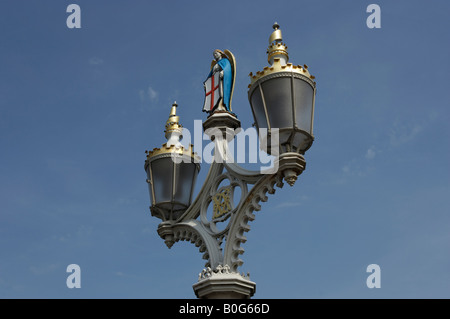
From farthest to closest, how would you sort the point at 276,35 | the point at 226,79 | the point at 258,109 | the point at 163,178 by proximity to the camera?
1. the point at 163,178
2. the point at 226,79
3. the point at 276,35
4. the point at 258,109

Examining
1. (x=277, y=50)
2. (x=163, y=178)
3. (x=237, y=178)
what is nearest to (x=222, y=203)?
(x=237, y=178)

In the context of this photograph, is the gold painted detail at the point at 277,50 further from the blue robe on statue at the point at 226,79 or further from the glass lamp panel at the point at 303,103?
the blue robe on statue at the point at 226,79

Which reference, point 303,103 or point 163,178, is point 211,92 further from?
point 303,103

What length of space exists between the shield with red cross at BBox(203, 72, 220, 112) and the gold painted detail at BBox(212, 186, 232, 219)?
157cm

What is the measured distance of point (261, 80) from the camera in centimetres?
830

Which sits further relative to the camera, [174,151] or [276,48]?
[174,151]

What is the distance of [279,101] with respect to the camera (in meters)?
8.16

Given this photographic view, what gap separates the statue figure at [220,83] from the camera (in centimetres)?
976

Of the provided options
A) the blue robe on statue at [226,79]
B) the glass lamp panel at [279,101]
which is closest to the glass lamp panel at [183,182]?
the blue robe on statue at [226,79]

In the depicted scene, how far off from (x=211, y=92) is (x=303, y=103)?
Result: 233 cm

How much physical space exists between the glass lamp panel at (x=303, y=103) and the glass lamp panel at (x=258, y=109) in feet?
1.60
